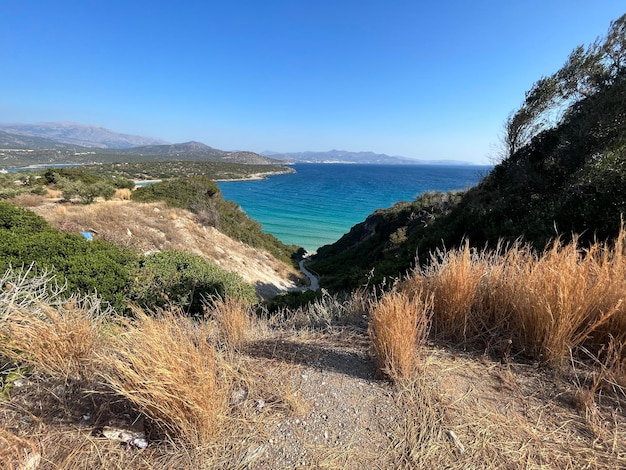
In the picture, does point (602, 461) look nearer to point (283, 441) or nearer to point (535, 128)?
point (283, 441)

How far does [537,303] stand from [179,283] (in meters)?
6.31

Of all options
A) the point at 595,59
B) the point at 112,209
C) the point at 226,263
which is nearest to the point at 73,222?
the point at 112,209

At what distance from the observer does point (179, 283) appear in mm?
6461

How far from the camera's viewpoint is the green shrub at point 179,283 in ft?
19.0

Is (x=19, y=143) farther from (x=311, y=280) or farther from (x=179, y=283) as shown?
(x=179, y=283)

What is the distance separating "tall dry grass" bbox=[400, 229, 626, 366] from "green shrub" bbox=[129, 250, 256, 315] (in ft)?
12.4

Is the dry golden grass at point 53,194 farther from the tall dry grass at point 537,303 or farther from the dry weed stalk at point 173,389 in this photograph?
the tall dry grass at point 537,303

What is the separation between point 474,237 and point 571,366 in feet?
25.0

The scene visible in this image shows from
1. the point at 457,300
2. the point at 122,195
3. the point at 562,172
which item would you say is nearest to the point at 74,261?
the point at 457,300

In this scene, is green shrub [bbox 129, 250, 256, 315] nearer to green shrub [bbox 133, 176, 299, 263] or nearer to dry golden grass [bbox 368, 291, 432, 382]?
dry golden grass [bbox 368, 291, 432, 382]

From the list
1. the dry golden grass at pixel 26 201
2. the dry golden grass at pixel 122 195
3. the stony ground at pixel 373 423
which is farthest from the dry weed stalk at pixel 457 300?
the dry golden grass at pixel 122 195

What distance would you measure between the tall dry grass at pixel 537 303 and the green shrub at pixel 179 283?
378 centimetres

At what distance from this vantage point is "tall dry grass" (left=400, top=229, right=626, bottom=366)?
6.89ft

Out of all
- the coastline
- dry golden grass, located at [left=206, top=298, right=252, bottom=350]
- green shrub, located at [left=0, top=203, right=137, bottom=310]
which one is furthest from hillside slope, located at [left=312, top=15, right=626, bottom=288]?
the coastline
